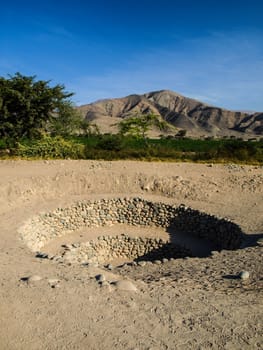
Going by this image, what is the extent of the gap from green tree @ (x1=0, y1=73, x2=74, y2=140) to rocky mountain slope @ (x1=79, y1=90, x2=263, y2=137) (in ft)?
189

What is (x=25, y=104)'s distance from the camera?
56.5ft

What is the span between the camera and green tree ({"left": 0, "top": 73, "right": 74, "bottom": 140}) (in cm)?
1720

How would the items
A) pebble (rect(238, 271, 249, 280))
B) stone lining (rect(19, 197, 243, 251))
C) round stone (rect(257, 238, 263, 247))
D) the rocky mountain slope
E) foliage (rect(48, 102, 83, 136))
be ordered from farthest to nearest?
the rocky mountain slope → foliage (rect(48, 102, 83, 136)) → stone lining (rect(19, 197, 243, 251)) → round stone (rect(257, 238, 263, 247)) → pebble (rect(238, 271, 249, 280))

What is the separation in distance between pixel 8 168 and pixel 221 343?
500 inches

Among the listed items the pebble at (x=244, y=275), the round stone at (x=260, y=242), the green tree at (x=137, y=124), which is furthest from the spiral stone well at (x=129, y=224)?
the green tree at (x=137, y=124)

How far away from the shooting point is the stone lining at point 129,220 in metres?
9.95

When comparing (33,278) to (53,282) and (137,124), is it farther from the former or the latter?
(137,124)

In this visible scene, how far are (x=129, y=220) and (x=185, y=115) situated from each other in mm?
93524

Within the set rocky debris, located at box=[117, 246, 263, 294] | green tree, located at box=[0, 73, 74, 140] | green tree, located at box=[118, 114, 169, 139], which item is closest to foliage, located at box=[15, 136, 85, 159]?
green tree, located at box=[0, 73, 74, 140]

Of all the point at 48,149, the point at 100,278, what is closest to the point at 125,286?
the point at 100,278

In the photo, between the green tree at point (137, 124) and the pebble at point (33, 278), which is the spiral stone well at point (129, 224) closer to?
the pebble at point (33, 278)

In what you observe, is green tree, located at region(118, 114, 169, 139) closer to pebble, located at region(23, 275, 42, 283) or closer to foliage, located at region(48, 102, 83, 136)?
foliage, located at region(48, 102, 83, 136)

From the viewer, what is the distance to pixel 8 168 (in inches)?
552

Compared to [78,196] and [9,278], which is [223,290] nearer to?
[9,278]
